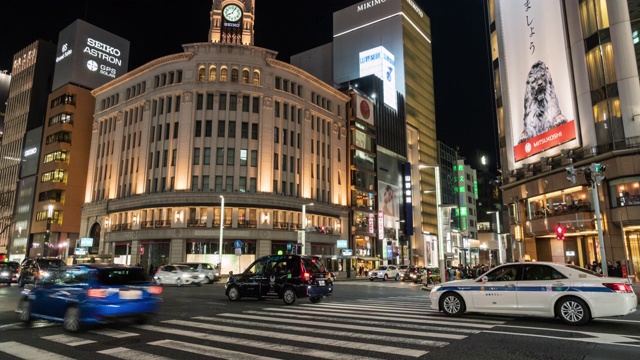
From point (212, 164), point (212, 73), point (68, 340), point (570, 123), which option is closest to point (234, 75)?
point (212, 73)

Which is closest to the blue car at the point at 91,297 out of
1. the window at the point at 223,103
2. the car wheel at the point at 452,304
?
the car wheel at the point at 452,304

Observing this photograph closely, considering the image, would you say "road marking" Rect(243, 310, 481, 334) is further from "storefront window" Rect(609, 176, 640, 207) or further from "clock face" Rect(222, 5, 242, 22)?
"clock face" Rect(222, 5, 242, 22)

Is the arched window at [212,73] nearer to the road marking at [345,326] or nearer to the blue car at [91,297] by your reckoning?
the road marking at [345,326]

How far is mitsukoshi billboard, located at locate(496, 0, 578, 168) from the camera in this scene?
115 ft

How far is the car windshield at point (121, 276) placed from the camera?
31.6ft

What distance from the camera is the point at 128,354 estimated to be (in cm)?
713

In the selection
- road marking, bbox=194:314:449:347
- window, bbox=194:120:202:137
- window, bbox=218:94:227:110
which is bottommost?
road marking, bbox=194:314:449:347

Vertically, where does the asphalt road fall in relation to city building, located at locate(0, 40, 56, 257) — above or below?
below

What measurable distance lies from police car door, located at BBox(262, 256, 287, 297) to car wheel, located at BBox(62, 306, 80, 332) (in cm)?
776

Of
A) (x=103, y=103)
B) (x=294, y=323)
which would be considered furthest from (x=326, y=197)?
(x=294, y=323)

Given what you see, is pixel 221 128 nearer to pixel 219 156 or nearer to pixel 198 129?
pixel 198 129

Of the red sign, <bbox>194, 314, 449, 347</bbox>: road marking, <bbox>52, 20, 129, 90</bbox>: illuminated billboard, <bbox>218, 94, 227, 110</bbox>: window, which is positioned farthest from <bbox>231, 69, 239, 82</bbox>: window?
<bbox>194, 314, 449, 347</bbox>: road marking

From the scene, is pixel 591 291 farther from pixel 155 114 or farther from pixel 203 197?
pixel 155 114

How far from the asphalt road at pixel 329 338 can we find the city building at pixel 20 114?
276 feet
